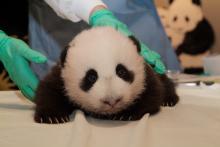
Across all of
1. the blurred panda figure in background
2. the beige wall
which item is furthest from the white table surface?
the beige wall

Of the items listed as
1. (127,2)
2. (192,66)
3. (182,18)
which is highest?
(127,2)

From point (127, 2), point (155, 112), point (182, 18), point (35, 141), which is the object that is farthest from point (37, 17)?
point (35, 141)

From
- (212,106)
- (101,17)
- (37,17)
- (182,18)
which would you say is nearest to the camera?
(212,106)

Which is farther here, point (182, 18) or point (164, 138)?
point (182, 18)

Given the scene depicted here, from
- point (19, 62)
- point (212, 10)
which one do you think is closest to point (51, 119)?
point (19, 62)

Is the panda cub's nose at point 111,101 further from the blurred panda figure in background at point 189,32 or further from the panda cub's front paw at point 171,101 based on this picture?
the blurred panda figure in background at point 189,32

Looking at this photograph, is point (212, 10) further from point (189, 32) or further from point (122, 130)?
point (122, 130)

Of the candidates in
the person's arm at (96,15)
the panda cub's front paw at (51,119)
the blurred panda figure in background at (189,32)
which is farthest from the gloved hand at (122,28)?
the blurred panda figure in background at (189,32)

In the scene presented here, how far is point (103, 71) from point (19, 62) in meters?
0.32

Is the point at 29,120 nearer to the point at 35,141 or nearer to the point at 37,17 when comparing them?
the point at 35,141

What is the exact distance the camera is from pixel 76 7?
1.15 m

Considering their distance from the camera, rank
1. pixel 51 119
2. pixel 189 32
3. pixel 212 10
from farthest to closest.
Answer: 1. pixel 212 10
2. pixel 189 32
3. pixel 51 119

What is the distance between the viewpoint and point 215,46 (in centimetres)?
198

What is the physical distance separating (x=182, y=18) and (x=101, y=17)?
35.4 inches
